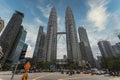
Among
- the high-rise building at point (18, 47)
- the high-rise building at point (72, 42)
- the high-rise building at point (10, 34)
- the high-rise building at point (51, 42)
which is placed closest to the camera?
the high-rise building at point (10, 34)

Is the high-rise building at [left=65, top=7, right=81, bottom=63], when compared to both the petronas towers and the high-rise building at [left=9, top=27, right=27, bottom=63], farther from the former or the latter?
the high-rise building at [left=9, top=27, right=27, bottom=63]

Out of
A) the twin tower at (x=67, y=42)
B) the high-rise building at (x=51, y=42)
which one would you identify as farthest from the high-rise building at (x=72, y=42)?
the high-rise building at (x=51, y=42)

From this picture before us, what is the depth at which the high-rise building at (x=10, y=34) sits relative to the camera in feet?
495

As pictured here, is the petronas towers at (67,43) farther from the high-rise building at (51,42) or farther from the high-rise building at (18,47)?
the high-rise building at (18,47)

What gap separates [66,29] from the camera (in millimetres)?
194750

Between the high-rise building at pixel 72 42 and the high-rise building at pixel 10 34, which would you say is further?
the high-rise building at pixel 72 42

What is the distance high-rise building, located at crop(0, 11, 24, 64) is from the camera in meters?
151

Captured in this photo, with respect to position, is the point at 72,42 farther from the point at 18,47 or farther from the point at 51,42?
the point at 18,47

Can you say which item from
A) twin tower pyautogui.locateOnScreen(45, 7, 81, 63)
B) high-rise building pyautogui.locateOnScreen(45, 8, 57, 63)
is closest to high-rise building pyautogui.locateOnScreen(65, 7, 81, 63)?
twin tower pyautogui.locateOnScreen(45, 7, 81, 63)

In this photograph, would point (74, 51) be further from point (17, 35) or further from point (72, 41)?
point (17, 35)

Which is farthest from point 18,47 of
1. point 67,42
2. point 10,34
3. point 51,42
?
point 67,42

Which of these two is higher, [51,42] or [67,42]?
[67,42]

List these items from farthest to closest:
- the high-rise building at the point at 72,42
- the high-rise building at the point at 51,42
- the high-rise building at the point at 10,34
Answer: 1. the high-rise building at the point at 51,42
2. the high-rise building at the point at 72,42
3. the high-rise building at the point at 10,34

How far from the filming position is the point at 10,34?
16175 centimetres
